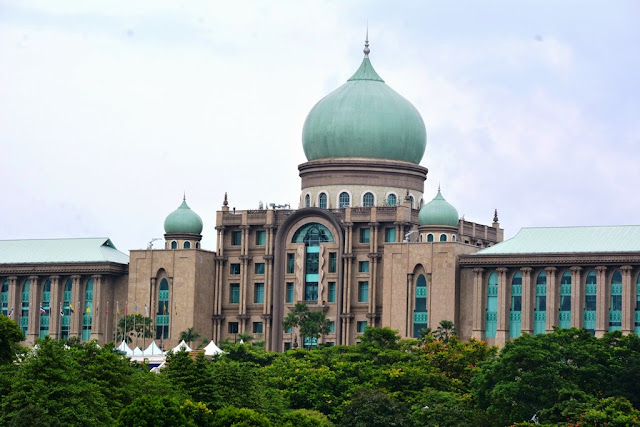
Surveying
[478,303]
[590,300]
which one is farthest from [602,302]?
[478,303]

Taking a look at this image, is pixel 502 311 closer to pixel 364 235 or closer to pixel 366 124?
pixel 364 235

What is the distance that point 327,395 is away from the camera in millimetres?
105625

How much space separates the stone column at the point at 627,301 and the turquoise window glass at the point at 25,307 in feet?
162

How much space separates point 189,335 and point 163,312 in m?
4.89

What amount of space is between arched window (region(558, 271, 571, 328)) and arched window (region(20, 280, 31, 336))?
4442 cm

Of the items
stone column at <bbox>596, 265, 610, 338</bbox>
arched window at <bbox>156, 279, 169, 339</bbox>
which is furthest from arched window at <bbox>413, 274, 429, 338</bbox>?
arched window at <bbox>156, 279, 169, 339</bbox>

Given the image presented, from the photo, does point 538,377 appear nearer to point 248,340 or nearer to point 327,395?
point 327,395

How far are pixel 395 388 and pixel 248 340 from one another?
3126 cm

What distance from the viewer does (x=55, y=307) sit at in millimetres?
148875

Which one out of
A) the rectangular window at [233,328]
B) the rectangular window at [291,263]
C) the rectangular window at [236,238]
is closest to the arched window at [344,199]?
the rectangular window at [291,263]

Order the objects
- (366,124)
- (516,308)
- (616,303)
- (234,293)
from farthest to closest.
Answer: (234,293)
(366,124)
(516,308)
(616,303)

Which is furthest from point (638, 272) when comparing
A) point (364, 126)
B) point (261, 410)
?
point (261, 410)

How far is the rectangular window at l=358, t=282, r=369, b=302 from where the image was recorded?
142000 millimetres

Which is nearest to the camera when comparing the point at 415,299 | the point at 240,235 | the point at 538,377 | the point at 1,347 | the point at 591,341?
the point at 1,347
